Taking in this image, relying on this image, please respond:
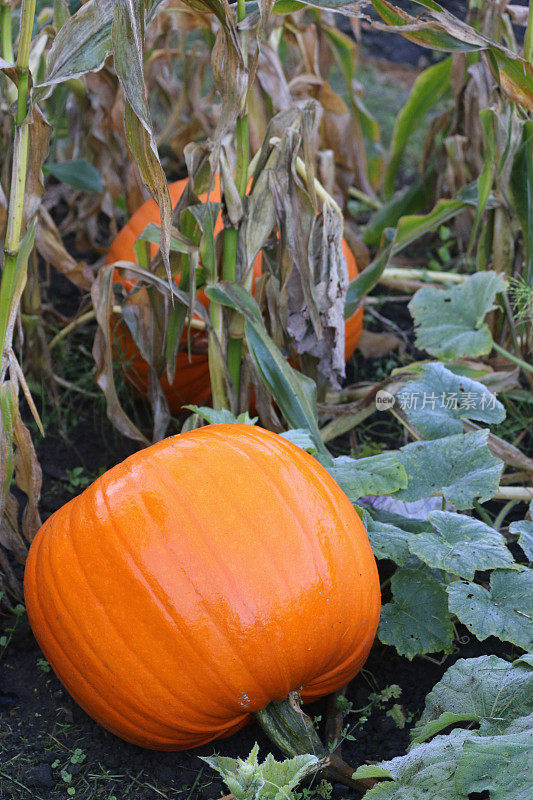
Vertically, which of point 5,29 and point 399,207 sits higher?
point 5,29

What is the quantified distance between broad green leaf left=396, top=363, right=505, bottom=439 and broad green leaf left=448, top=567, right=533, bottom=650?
37cm

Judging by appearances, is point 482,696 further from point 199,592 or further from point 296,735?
point 199,592

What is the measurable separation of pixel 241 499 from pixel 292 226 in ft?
2.66

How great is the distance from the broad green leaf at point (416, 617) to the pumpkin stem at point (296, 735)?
0.21 meters

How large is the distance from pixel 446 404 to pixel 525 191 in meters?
0.76

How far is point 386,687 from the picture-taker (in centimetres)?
155

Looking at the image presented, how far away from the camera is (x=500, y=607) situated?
1.39 meters

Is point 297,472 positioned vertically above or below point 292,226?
below

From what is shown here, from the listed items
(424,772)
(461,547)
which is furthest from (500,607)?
(424,772)

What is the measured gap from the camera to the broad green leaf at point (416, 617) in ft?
4.74

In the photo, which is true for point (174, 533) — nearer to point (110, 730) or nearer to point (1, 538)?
Answer: point (110, 730)

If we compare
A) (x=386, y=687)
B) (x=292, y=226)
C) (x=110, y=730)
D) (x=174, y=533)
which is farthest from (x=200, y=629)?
(x=292, y=226)

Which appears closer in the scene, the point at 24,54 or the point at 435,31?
the point at 24,54

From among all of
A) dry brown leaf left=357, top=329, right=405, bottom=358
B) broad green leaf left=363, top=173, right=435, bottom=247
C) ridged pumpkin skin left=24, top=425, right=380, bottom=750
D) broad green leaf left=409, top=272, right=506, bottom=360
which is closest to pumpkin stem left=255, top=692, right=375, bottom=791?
ridged pumpkin skin left=24, top=425, right=380, bottom=750
